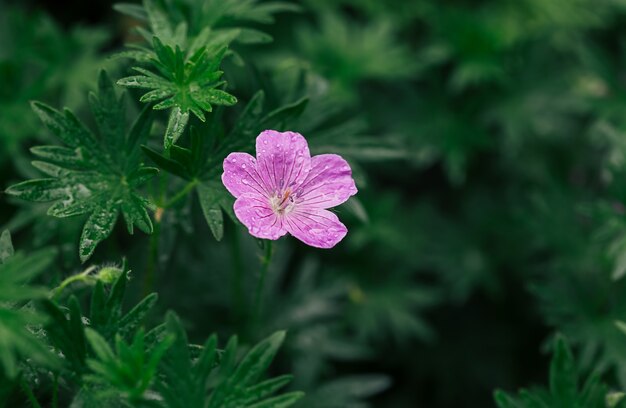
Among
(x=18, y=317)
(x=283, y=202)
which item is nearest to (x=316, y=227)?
(x=283, y=202)

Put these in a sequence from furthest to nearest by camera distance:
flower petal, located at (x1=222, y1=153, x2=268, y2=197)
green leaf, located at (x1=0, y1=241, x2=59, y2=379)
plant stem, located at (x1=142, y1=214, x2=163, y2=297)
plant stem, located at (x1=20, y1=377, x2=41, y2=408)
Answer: plant stem, located at (x1=142, y1=214, x2=163, y2=297), flower petal, located at (x1=222, y1=153, x2=268, y2=197), plant stem, located at (x1=20, y1=377, x2=41, y2=408), green leaf, located at (x1=0, y1=241, x2=59, y2=379)

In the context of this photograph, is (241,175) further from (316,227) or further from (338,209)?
(338,209)

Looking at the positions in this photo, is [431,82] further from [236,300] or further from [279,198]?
[279,198]

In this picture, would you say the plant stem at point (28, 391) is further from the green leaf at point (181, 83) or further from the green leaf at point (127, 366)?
the green leaf at point (181, 83)

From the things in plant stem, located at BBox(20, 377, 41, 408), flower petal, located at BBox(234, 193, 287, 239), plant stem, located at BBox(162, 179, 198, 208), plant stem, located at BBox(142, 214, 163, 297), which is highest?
plant stem, located at BBox(162, 179, 198, 208)

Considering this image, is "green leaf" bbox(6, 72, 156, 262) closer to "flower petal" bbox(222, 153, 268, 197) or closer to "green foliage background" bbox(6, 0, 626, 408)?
"green foliage background" bbox(6, 0, 626, 408)

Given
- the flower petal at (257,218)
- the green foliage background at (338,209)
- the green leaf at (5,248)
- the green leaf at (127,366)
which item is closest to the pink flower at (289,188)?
the flower petal at (257,218)

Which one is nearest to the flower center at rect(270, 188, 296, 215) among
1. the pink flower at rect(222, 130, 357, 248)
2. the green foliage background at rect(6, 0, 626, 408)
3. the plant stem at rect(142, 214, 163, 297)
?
the pink flower at rect(222, 130, 357, 248)

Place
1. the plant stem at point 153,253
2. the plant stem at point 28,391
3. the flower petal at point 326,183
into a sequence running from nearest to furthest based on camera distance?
the plant stem at point 28,391, the flower petal at point 326,183, the plant stem at point 153,253

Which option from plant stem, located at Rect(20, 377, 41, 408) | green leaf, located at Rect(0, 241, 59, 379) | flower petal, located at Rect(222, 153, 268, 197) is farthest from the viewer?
flower petal, located at Rect(222, 153, 268, 197)
